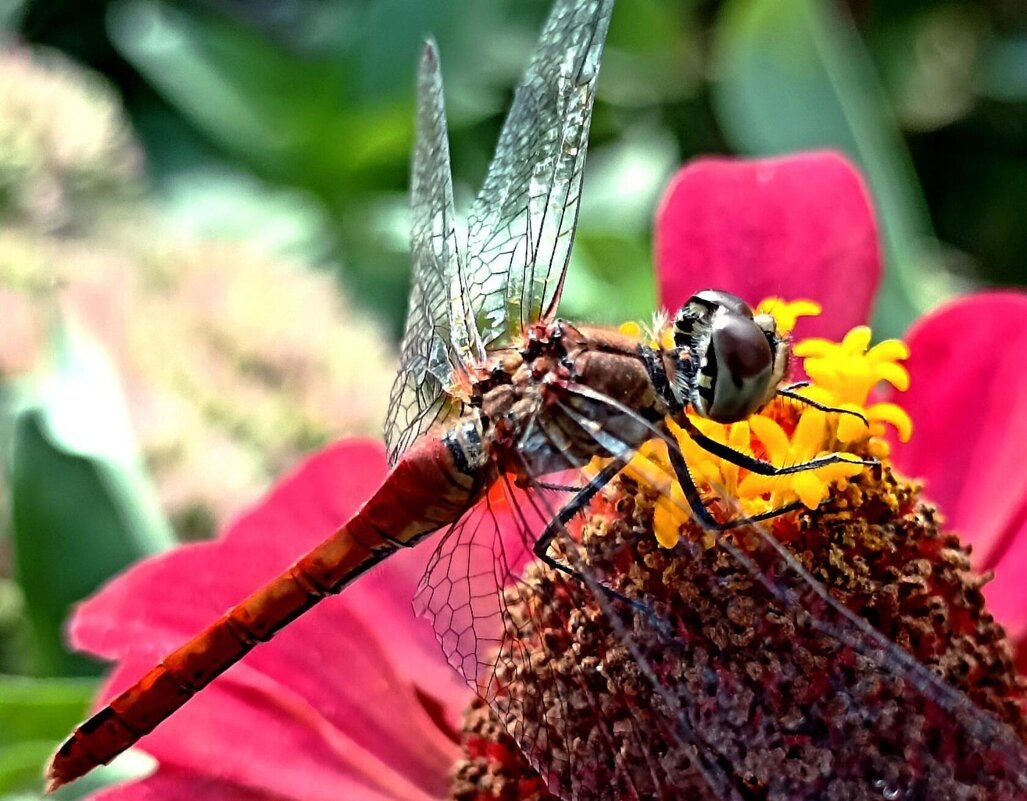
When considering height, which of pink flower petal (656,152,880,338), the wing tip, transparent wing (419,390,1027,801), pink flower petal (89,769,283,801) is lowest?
Result: transparent wing (419,390,1027,801)

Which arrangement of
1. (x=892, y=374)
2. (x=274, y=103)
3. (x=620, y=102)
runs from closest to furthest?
(x=892, y=374) < (x=274, y=103) < (x=620, y=102)

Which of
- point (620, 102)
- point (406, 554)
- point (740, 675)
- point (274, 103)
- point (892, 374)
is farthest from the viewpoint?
point (620, 102)

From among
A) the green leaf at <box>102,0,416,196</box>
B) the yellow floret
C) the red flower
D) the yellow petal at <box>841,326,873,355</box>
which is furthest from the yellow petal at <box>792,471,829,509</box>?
the green leaf at <box>102,0,416,196</box>

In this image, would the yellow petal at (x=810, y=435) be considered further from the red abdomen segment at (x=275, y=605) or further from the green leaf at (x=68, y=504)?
the green leaf at (x=68, y=504)

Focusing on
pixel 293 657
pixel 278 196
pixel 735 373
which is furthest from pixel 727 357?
pixel 278 196

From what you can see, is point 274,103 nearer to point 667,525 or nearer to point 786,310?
point 786,310

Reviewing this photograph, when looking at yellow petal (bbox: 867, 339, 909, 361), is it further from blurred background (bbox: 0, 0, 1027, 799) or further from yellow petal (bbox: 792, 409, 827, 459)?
blurred background (bbox: 0, 0, 1027, 799)

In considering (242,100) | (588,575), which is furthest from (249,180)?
(588,575)
